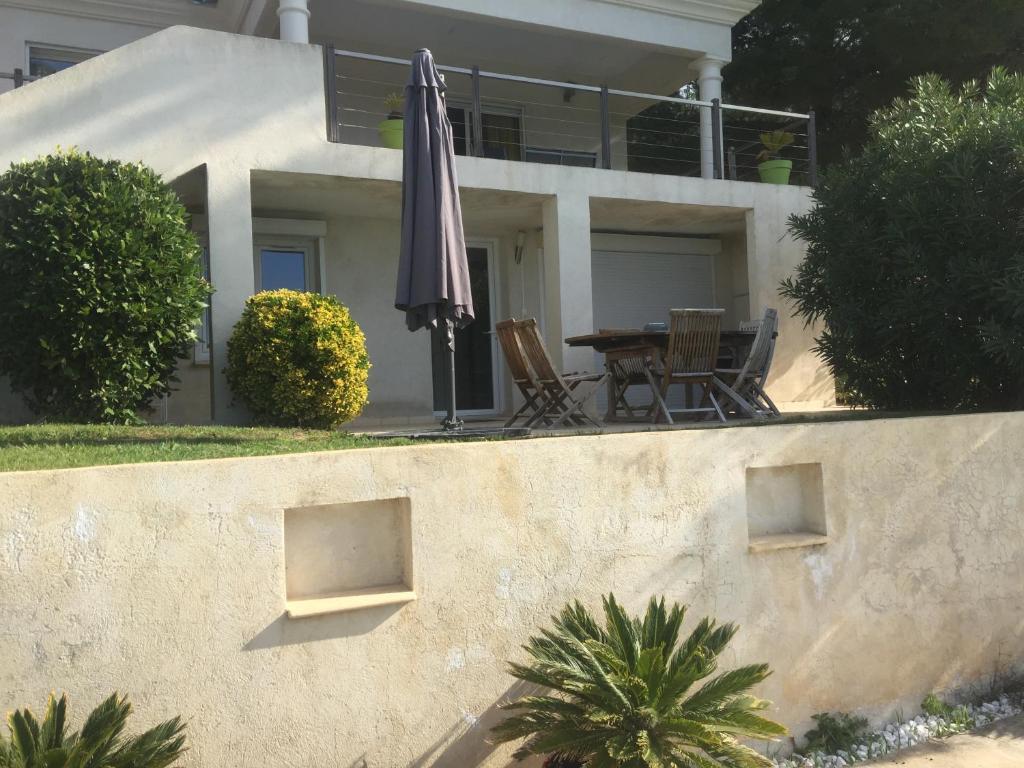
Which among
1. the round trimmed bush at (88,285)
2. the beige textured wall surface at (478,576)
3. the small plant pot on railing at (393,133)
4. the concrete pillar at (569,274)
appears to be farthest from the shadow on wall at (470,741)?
the small plant pot on railing at (393,133)

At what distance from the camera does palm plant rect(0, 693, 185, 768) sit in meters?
2.65

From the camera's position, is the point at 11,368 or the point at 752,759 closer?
the point at 752,759

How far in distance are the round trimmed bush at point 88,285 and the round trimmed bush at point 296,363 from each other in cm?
54

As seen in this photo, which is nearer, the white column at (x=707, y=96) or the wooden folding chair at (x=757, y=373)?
the wooden folding chair at (x=757, y=373)

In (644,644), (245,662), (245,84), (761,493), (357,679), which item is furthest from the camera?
(245,84)

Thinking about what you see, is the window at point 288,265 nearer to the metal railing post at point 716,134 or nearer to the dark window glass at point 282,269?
the dark window glass at point 282,269

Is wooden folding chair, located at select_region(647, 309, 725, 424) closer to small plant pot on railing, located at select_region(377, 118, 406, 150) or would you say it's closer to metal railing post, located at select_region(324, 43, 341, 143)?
small plant pot on railing, located at select_region(377, 118, 406, 150)

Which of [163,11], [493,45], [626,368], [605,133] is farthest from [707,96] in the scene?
[163,11]

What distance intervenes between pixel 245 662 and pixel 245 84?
5933 mm

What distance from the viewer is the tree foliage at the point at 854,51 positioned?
12.5 m

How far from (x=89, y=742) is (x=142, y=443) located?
262cm

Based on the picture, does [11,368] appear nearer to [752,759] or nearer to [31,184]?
[31,184]

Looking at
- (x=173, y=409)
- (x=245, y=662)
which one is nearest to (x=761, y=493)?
(x=245, y=662)

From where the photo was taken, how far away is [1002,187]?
6.21m
